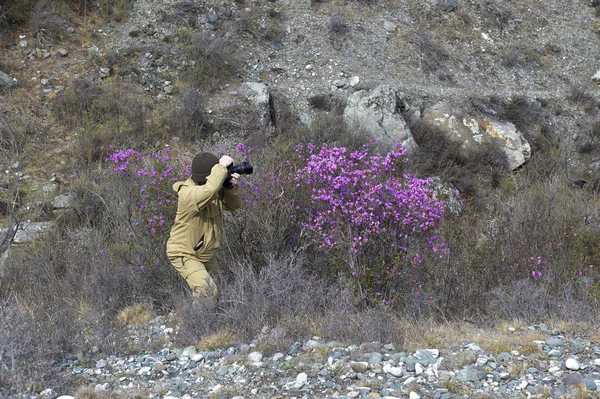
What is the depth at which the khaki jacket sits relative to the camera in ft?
16.2

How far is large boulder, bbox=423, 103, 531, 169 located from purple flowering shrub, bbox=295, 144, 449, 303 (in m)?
7.93

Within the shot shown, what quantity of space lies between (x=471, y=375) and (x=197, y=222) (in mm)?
2490

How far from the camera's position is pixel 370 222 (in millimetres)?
5828

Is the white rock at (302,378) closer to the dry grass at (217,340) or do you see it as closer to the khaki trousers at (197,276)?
the dry grass at (217,340)

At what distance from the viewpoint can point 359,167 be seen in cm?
655

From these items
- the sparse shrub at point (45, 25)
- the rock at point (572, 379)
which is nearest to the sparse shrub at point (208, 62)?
the sparse shrub at point (45, 25)

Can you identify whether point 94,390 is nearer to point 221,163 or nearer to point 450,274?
point 221,163

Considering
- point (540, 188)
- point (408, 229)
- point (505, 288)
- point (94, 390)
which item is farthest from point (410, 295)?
point (540, 188)

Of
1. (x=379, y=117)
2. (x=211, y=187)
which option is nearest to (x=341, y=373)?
(x=211, y=187)

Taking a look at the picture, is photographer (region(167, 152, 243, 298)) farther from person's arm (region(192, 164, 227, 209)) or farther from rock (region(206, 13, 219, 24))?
rock (region(206, 13, 219, 24))

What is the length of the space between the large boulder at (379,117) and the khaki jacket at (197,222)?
302 inches

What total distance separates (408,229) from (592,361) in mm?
2364

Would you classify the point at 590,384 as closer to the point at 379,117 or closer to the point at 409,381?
the point at 409,381

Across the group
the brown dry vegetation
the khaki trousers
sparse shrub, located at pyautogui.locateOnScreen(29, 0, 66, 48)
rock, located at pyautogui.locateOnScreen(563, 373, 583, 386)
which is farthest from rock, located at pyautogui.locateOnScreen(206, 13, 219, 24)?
rock, located at pyautogui.locateOnScreen(563, 373, 583, 386)
